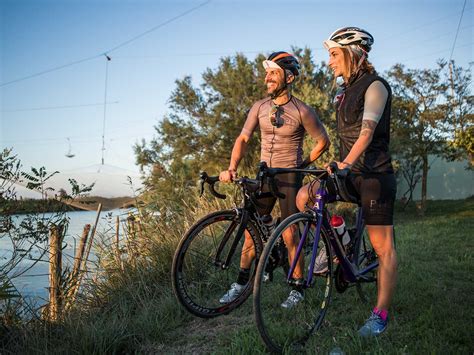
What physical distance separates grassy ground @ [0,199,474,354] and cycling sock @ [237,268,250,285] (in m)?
0.25

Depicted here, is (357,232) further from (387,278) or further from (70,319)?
(70,319)

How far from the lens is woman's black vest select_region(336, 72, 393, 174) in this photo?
3.08 metres

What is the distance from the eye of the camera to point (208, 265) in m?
4.48

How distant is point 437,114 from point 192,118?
1275 centimetres

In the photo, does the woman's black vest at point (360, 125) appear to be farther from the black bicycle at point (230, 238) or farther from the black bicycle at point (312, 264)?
the black bicycle at point (230, 238)

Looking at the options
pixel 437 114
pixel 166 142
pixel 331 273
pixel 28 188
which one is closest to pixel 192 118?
pixel 166 142

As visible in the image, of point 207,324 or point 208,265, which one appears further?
point 208,265

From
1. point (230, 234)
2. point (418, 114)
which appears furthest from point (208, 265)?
point (418, 114)

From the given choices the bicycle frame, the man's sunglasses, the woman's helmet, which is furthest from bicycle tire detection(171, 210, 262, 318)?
the woman's helmet

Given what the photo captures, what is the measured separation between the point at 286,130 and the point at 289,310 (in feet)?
4.75

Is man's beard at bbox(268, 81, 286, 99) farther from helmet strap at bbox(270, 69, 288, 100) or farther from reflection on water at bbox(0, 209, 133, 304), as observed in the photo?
reflection on water at bbox(0, 209, 133, 304)

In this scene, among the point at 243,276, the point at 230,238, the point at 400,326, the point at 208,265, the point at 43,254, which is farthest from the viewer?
the point at 208,265

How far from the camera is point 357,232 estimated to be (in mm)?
3566

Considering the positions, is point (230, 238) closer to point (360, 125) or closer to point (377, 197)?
point (377, 197)
